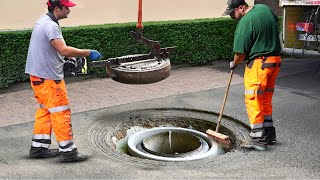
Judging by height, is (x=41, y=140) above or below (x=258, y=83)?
below

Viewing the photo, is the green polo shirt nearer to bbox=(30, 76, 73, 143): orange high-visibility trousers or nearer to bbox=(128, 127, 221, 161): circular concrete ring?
bbox=(128, 127, 221, 161): circular concrete ring

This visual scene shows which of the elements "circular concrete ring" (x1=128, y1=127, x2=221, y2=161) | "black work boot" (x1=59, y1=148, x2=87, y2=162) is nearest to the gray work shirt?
"black work boot" (x1=59, y1=148, x2=87, y2=162)

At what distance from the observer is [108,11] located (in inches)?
391

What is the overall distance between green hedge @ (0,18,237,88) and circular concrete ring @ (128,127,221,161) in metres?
3.35

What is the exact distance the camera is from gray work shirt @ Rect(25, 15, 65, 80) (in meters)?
4.51

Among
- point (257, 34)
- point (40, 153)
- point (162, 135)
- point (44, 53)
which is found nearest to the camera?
point (44, 53)

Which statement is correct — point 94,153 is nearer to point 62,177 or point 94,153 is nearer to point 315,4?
point 62,177

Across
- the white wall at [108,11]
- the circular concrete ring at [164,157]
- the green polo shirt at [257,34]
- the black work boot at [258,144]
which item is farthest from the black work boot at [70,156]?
Answer: the white wall at [108,11]

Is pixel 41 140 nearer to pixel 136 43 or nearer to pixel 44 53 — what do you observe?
pixel 44 53

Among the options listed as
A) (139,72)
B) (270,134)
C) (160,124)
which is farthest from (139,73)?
(270,134)

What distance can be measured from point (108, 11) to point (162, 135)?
4.89m

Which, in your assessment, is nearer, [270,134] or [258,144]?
[258,144]

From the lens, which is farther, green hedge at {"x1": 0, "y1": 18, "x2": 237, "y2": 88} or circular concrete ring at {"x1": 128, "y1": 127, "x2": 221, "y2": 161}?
green hedge at {"x1": 0, "y1": 18, "x2": 237, "y2": 88}

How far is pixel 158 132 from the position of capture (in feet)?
19.2
